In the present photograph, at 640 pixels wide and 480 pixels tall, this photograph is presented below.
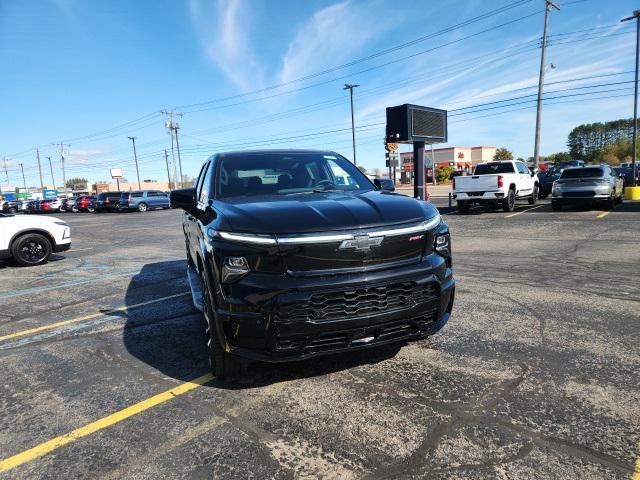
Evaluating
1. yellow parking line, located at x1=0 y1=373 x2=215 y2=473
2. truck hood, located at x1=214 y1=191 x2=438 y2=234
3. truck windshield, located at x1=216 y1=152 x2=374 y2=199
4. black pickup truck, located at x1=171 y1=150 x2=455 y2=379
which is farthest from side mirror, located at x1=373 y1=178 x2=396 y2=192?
yellow parking line, located at x1=0 y1=373 x2=215 y2=473

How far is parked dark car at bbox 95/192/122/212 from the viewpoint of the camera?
122 ft

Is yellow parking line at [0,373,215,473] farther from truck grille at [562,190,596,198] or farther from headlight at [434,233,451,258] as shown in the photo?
truck grille at [562,190,596,198]

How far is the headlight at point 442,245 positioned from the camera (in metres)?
3.29

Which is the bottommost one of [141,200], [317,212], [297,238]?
[141,200]

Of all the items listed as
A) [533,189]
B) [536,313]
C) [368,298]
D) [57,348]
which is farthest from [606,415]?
[533,189]

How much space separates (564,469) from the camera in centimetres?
227

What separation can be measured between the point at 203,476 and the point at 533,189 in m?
20.7

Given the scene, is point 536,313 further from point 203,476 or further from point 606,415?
→ point 203,476

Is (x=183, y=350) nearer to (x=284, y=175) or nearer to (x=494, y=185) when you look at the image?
(x=284, y=175)

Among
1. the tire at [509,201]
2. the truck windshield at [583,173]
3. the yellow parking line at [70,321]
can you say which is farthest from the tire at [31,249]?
the truck windshield at [583,173]

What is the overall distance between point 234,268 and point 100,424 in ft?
4.38

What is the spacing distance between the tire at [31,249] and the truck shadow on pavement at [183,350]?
4822mm

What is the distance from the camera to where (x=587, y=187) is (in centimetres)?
1577

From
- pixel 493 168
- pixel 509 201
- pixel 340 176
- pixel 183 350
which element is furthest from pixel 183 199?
pixel 493 168
